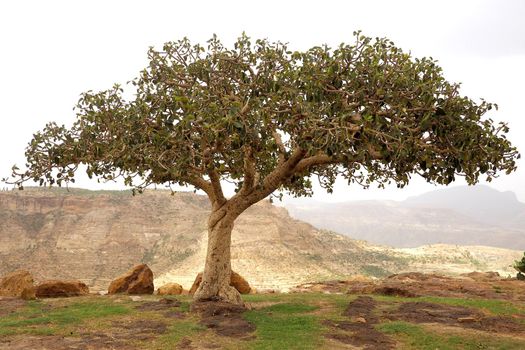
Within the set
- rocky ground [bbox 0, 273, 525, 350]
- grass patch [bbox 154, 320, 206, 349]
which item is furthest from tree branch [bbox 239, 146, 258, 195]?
grass patch [bbox 154, 320, 206, 349]

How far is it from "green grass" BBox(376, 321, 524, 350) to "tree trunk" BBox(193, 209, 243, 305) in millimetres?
6422

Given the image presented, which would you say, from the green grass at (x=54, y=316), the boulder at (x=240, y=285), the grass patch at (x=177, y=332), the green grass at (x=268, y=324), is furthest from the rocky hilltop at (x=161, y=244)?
the grass patch at (x=177, y=332)

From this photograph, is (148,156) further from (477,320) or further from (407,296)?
(407,296)

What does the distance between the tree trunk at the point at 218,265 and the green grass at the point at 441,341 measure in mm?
6422

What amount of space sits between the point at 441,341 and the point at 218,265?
856 centimetres

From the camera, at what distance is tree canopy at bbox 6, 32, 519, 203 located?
12.4 meters

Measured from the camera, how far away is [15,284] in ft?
71.5

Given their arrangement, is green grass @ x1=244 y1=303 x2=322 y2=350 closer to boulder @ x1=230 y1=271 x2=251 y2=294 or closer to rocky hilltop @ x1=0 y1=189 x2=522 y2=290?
boulder @ x1=230 y1=271 x2=251 y2=294

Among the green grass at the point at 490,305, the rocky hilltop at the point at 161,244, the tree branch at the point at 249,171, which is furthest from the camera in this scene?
the rocky hilltop at the point at 161,244

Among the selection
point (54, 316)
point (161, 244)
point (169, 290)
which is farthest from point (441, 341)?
point (161, 244)

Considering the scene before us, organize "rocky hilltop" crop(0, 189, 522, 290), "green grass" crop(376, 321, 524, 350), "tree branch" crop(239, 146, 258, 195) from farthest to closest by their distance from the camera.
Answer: "rocky hilltop" crop(0, 189, 522, 290), "tree branch" crop(239, 146, 258, 195), "green grass" crop(376, 321, 524, 350)

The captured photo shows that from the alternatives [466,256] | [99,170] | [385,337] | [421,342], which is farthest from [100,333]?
[466,256]

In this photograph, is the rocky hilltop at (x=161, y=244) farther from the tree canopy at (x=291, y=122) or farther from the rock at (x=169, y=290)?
the tree canopy at (x=291, y=122)

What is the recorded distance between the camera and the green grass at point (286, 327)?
1206 cm
